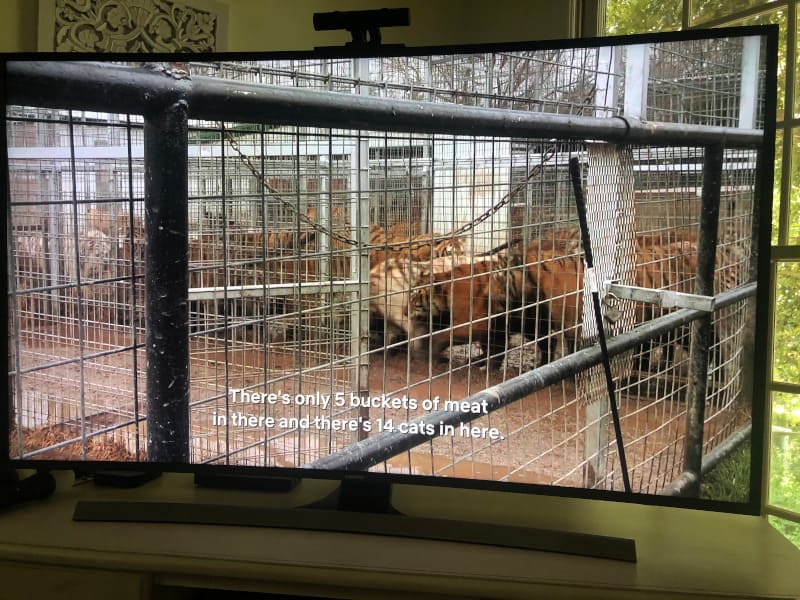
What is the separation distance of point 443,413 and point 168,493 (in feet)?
2.37

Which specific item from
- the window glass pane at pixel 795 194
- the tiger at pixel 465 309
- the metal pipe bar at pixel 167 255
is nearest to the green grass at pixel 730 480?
the tiger at pixel 465 309

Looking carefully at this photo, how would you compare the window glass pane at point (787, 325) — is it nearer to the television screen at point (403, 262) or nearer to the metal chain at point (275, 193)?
the television screen at point (403, 262)

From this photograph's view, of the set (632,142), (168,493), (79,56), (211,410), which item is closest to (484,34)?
(632,142)

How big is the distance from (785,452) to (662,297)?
0.67 meters

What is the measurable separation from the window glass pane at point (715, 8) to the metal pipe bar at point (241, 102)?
2.74ft

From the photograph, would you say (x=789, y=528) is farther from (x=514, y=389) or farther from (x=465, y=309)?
(x=465, y=309)

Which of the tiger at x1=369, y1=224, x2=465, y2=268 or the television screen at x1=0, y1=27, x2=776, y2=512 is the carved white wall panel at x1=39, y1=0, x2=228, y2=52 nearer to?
the television screen at x1=0, y1=27, x2=776, y2=512

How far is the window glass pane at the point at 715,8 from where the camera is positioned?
1.75m

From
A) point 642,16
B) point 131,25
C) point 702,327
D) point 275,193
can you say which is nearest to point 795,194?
point 702,327

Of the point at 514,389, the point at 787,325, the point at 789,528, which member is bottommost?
the point at 789,528

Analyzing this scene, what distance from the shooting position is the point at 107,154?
144 centimetres

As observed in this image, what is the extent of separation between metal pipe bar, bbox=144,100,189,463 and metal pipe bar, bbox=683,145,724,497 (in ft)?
3.57

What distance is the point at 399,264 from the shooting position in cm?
142

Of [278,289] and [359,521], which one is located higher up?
[278,289]
